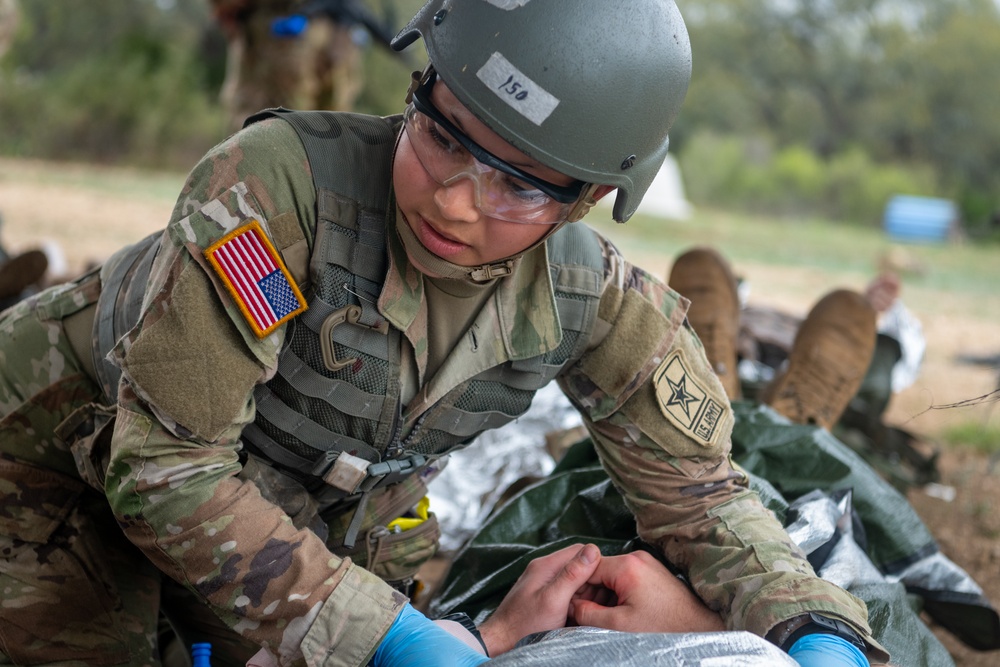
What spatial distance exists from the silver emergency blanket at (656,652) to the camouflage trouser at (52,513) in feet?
2.91

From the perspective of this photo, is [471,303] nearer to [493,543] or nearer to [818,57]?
[493,543]

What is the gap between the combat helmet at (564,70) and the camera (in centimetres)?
168

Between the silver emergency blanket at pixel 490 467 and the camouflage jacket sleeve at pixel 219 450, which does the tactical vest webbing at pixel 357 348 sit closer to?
the camouflage jacket sleeve at pixel 219 450

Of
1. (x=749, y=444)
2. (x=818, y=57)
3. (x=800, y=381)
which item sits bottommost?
(x=818, y=57)

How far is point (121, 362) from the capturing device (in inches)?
64.1

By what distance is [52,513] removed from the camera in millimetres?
2031

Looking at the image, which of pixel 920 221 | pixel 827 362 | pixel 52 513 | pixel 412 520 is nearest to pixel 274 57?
pixel 827 362

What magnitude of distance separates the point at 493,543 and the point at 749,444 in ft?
2.59

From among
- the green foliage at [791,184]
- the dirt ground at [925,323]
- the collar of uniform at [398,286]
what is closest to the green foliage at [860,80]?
the green foliage at [791,184]

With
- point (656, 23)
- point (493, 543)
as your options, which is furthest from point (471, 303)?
point (493, 543)

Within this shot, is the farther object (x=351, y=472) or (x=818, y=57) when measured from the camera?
(x=818, y=57)

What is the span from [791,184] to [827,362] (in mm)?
20696

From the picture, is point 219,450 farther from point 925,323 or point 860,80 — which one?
point 860,80

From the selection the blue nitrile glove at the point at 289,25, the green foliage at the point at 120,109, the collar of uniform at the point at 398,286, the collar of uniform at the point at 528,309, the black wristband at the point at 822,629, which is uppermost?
the collar of uniform at the point at 398,286
